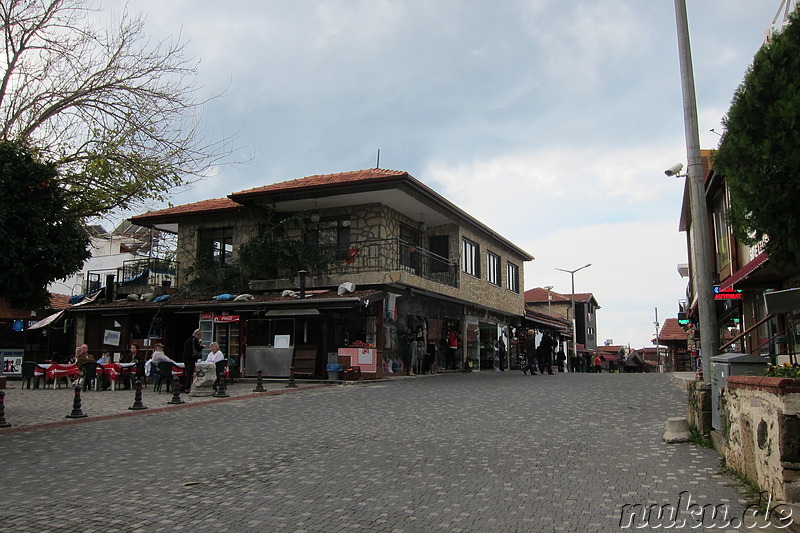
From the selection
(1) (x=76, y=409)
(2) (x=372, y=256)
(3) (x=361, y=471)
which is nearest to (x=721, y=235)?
(2) (x=372, y=256)

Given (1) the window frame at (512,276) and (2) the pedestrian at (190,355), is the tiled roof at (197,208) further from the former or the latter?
(1) the window frame at (512,276)

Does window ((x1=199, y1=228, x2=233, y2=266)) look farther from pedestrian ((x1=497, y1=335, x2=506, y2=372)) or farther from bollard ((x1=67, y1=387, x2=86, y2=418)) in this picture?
bollard ((x1=67, y1=387, x2=86, y2=418))

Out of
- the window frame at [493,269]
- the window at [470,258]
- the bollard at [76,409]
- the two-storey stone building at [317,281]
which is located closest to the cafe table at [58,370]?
the two-storey stone building at [317,281]

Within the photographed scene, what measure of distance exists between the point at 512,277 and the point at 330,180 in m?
15.1

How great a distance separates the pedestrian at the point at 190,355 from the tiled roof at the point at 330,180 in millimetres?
7548

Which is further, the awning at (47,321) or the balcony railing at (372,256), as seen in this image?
the awning at (47,321)

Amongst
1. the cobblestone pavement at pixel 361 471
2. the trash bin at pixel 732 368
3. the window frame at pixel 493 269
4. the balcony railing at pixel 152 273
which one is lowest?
the cobblestone pavement at pixel 361 471

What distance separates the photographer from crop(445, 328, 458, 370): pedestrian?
25.0m

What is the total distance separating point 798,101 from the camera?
19.6ft

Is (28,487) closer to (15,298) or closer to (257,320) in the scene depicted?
(15,298)

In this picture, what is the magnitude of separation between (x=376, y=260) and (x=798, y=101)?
16.8 meters

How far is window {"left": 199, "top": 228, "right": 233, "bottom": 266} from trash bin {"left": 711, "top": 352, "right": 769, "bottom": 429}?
20472 millimetres

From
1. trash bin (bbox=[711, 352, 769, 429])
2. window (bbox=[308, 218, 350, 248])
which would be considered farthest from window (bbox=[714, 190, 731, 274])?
window (bbox=[308, 218, 350, 248])

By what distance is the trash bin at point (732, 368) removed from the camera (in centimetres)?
705
